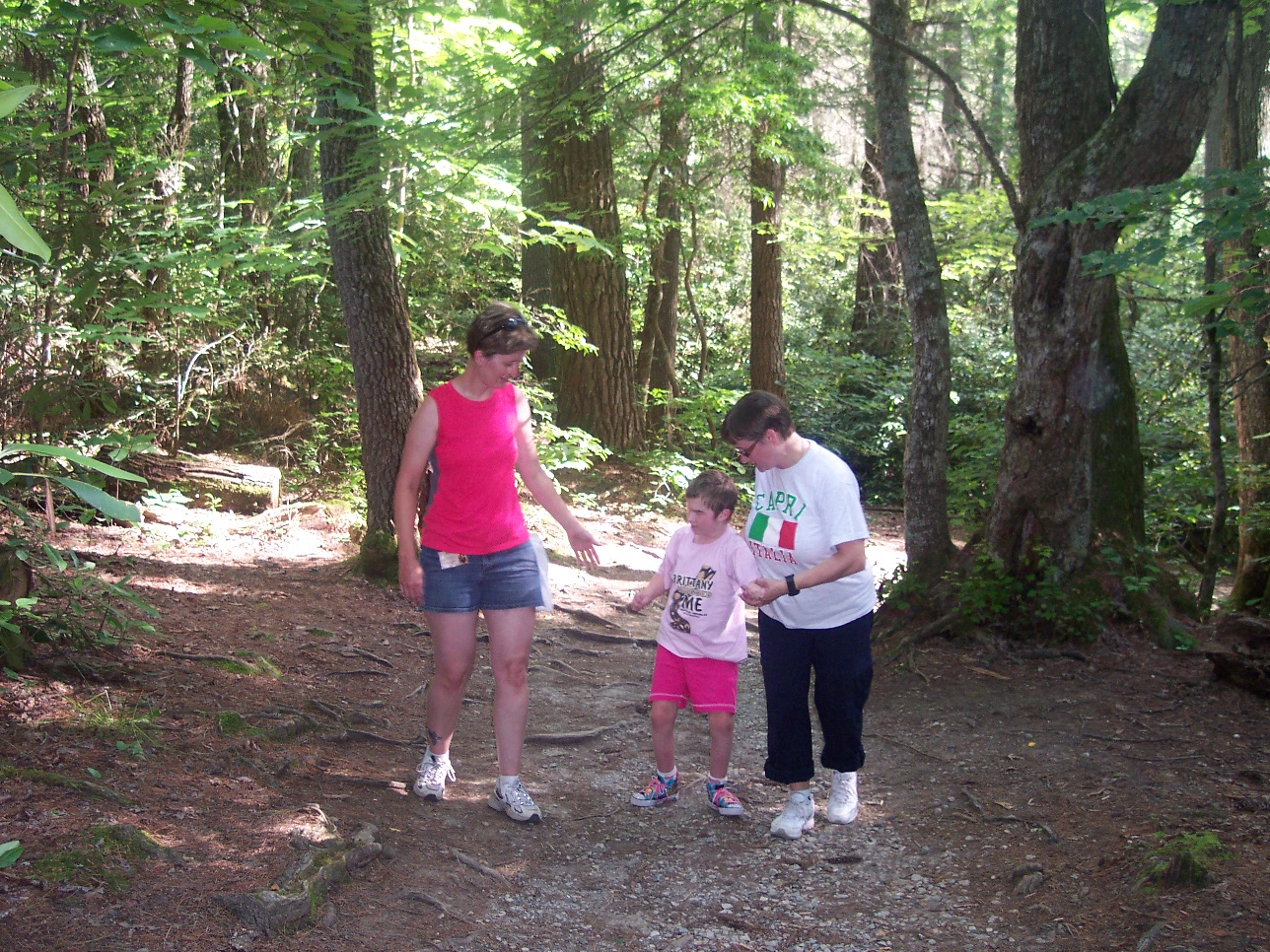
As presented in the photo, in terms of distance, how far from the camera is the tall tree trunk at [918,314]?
23.5 ft

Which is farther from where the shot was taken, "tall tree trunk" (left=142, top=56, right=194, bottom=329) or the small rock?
"tall tree trunk" (left=142, top=56, right=194, bottom=329)

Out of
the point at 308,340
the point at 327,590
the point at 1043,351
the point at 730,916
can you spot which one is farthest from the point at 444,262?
the point at 730,916

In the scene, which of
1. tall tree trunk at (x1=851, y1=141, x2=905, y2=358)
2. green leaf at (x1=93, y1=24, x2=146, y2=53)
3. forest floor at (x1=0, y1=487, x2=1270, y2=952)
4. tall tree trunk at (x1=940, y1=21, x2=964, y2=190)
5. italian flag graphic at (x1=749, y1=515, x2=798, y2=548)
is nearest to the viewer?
green leaf at (x1=93, y1=24, x2=146, y2=53)

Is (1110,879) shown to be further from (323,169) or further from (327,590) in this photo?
(323,169)

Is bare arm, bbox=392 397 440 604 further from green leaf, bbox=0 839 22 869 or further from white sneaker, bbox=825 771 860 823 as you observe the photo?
white sneaker, bbox=825 771 860 823

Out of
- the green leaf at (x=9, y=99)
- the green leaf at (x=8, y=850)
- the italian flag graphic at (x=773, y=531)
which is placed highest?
the green leaf at (x=9, y=99)

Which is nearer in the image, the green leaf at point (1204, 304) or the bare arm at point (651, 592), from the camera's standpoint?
the bare arm at point (651, 592)

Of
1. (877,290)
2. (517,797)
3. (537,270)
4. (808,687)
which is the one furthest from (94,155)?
(877,290)

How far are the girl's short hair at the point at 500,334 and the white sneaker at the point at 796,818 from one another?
2.33 m

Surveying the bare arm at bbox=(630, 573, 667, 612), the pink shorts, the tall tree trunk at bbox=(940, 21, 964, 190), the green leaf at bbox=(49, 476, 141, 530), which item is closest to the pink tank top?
the bare arm at bbox=(630, 573, 667, 612)

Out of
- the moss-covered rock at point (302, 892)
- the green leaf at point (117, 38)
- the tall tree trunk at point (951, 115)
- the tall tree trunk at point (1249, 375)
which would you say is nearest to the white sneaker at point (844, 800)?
the moss-covered rock at point (302, 892)

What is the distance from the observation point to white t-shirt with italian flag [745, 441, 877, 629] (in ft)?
13.5

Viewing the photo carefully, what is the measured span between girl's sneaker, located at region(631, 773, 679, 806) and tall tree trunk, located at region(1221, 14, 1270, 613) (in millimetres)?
5361

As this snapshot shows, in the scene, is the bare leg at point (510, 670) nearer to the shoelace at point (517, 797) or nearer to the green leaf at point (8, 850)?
the shoelace at point (517, 797)
